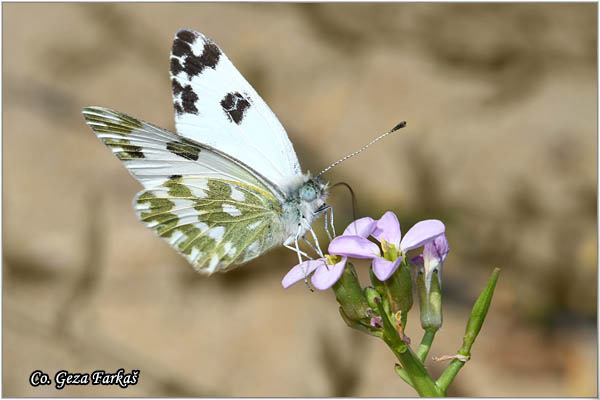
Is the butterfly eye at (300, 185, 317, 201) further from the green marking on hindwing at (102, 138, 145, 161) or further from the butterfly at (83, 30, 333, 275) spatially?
the green marking on hindwing at (102, 138, 145, 161)

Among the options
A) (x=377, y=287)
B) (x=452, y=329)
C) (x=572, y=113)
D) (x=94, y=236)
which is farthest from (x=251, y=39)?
(x=377, y=287)

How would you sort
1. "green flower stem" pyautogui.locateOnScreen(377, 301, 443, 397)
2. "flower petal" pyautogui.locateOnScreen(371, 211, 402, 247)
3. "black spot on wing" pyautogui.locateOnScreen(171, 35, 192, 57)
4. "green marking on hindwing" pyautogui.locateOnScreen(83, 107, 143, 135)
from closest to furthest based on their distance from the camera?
1. "green flower stem" pyautogui.locateOnScreen(377, 301, 443, 397)
2. "flower petal" pyautogui.locateOnScreen(371, 211, 402, 247)
3. "green marking on hindwing" pyautogui.locateOnScreen(83, 107, 143, 135)
4. "black spot on wing" pyautogui.locateOnScreen(171, 35, 192, 57)

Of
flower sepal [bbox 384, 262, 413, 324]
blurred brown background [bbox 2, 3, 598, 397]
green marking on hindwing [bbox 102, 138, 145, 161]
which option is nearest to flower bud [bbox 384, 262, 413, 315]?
flower sepal [bbox 384, 262, 413, 324]

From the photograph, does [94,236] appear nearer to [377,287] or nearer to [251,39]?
[251,39]

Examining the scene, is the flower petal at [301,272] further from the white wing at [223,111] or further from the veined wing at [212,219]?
the white wing at [223,111]

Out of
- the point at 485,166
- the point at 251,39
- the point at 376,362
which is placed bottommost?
the point at 376,362

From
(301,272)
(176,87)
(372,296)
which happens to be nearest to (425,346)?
(372,296)
